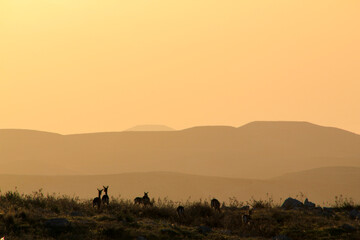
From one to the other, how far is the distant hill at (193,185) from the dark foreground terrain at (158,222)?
4247 inches

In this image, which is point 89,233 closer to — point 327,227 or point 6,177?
point 327,227

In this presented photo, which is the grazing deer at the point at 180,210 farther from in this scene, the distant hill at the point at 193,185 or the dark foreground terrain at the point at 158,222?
the distant hill at the point at 193,185

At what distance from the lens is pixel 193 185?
161500 mm

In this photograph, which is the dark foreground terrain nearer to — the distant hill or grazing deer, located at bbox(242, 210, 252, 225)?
grazing deer, located at bbox(242, 210, 252, 225)

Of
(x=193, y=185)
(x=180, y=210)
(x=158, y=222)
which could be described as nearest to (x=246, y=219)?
(x=180, y=210)

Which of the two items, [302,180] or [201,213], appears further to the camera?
[302,180]

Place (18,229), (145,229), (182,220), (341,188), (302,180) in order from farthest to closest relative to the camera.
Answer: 1. (302,180)
2. (341,188)
3. (182,220)
4. (145,229)
5. (18,229)

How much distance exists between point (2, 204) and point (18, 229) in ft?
14.3

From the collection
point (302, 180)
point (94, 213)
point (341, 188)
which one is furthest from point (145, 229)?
point (302, 180)

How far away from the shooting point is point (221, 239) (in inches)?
914

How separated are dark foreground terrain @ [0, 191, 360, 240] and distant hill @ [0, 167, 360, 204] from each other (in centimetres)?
10786

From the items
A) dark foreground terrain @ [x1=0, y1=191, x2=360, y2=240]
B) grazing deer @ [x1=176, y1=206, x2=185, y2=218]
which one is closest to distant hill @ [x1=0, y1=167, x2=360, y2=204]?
dark foreground terrain @ [x1=0, y1=191, x2=360, y2=240]

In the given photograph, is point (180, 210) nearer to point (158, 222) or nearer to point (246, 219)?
point (158, 222)

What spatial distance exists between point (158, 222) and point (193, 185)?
136m
